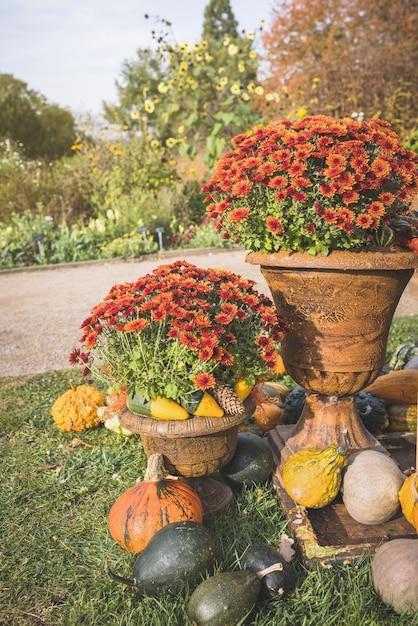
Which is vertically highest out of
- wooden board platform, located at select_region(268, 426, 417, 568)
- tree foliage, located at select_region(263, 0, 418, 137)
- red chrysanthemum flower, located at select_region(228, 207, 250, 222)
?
tree foliage, located at select_region(263, 0, 418, 137)

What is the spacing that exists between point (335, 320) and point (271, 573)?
1.06 metres

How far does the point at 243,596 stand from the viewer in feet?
5.74

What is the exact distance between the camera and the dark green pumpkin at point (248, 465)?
8.56ft

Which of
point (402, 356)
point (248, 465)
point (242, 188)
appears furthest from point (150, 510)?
point (402, 356)

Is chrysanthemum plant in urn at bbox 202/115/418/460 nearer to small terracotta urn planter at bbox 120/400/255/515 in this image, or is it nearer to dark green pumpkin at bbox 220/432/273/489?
dark green pumpkin at bbox 220/432/273/489

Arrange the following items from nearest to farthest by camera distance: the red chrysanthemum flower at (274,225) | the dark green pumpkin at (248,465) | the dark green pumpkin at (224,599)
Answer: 1. the dark green pumpkin at (224,599)
2. the red chrysanthemum flower at (274,225)
3. the dark green pumpkin at (248,465)

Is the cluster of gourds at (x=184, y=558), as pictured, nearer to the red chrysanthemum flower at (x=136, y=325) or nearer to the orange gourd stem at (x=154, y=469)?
the orange gourd stem at (x=154, y=469)

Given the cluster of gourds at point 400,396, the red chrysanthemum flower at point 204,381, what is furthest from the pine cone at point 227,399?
the cluster of gourds at point 400,396

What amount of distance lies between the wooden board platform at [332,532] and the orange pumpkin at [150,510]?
41cm

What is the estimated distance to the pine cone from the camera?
2.22m

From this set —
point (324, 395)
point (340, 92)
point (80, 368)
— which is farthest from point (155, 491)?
point (340, 92)

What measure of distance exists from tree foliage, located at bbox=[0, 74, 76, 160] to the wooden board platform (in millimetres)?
19500

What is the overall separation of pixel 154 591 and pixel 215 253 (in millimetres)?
7540

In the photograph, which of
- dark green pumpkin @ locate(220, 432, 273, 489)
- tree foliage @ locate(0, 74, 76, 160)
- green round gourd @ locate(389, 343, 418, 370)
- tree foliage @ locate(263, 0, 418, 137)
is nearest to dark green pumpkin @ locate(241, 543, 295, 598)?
dark green pumpkin @ locate(220, 432, 273, 489)
